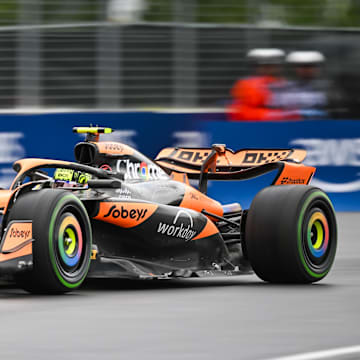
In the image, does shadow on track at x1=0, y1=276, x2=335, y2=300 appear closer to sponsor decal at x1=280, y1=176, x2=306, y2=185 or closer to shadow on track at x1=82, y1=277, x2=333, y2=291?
shadow on track at x1=82, y1=277, x2=333, y2=291

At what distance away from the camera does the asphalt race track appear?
16.1ft

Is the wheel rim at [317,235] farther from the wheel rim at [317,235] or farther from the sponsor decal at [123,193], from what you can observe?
the sponsor decal at [123,193]

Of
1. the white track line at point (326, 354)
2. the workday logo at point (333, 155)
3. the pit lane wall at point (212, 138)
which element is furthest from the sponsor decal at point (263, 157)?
the workday logo at point (333, 155)

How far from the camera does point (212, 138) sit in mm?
13930

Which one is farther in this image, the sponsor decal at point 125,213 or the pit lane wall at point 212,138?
the pit lane wall at point 212,138

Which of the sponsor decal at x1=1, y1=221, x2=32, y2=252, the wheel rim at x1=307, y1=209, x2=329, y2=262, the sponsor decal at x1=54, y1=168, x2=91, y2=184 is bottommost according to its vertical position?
the wheel rim at x1=307, y1=209, x2=329, y2=262

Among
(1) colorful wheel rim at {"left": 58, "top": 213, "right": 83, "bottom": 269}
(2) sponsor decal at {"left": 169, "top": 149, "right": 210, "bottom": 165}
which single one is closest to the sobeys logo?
(1) colorful wheel rim at {"left": 58, "top": 213, "right": 83, "bottom": 269}

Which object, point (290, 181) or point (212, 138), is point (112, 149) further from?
point (212, 138)

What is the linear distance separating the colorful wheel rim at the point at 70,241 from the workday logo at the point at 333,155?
749cm

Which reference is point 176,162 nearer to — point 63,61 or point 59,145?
point 59,145

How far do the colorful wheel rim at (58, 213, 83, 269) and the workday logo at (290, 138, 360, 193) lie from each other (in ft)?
24.6

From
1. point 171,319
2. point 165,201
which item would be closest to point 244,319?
point 171,319

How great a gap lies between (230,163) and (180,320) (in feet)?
10.4

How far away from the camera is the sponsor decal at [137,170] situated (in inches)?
314
